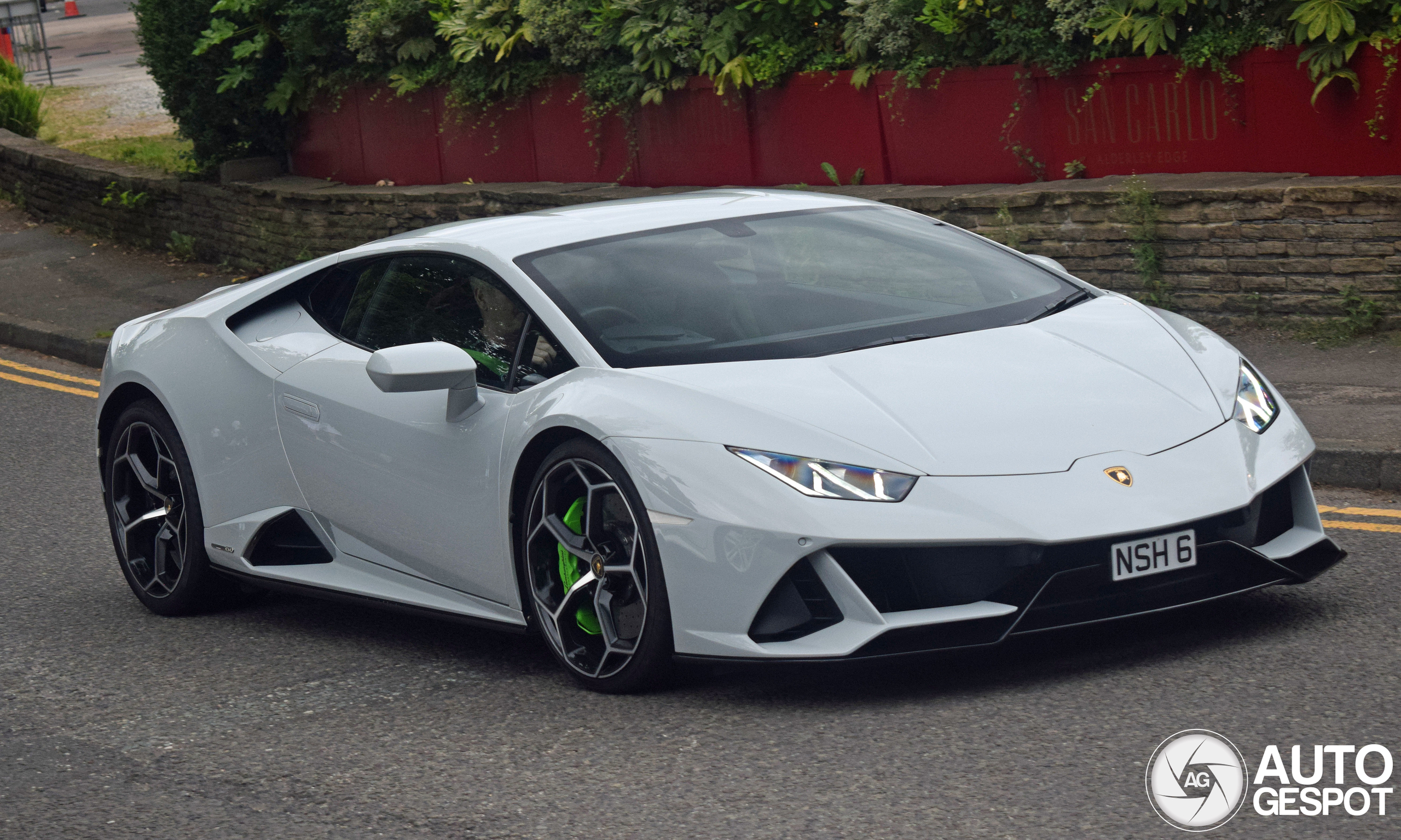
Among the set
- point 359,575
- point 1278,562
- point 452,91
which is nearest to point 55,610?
point 359,575

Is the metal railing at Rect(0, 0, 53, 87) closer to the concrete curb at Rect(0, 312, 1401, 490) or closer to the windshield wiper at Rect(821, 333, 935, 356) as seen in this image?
the concrete curb at Rect(0, 312, 1401, 490)

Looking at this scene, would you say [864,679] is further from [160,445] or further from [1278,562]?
[160,445]

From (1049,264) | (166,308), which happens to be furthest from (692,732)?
(166,308)

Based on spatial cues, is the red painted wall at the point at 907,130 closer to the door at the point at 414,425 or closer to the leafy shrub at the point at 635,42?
the leafy shrub at the point at 635,42

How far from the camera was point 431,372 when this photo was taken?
490cm

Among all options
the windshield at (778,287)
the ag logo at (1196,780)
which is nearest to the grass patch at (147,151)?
the windshield at (778,287)

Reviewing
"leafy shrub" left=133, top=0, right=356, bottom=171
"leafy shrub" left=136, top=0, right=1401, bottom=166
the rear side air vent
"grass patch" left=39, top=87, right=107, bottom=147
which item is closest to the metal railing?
"grass patch" left=39, top=87, right=107, bottom=147

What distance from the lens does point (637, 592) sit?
14.9 ft

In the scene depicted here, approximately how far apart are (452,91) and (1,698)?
33.4 feet

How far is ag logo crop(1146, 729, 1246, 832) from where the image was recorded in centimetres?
349

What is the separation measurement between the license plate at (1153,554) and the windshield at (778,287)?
100 centimetres

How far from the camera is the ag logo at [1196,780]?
349 cm

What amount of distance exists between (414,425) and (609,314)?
0.71 meters

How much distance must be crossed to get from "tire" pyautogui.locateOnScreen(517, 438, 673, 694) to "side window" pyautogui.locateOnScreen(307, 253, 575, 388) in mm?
403
